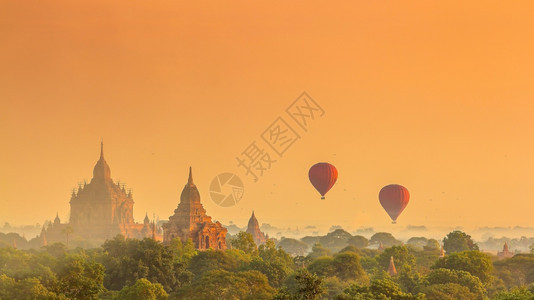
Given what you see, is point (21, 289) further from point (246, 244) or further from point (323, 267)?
point (246, 244)

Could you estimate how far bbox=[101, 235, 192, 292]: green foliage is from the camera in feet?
309

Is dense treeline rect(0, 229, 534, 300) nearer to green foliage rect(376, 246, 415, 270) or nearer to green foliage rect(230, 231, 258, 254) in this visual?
green foliage rect(230, 231, 258, 254)

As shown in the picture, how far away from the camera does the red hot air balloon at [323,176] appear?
491 feet

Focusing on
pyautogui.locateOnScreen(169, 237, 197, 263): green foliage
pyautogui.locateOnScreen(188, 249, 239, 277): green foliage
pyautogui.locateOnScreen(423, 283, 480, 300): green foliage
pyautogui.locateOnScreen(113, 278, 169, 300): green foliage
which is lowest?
pyautogui.locateOnScreen(423, 283, 480, 300): green foliage

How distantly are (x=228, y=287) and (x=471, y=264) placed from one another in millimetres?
33383

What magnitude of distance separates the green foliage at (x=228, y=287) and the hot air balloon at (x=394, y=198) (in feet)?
255

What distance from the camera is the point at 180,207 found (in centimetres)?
14762

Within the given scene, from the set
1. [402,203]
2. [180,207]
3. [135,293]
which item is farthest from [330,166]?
[135,293]

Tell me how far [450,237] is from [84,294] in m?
104

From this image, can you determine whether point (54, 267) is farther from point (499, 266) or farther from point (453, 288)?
point (499, 266)

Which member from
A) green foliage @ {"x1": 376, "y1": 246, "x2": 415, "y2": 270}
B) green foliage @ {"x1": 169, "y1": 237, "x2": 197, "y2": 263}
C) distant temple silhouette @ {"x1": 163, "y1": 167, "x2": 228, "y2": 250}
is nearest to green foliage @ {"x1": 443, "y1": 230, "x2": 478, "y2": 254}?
green foliage @ {"x1": 376, "y1": 246, "x2": 415, "y2": 270}

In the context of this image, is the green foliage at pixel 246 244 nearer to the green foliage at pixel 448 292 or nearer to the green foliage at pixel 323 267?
the green foliage at pixel 323 267

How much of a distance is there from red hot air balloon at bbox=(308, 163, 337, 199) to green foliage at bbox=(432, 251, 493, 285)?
4812 cm

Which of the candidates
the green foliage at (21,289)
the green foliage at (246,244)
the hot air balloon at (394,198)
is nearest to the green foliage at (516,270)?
the green foliage at (246,244)
